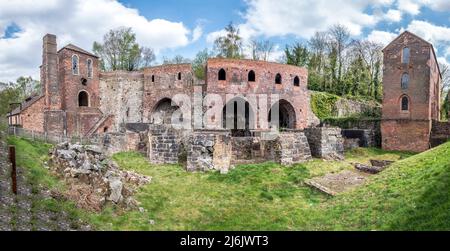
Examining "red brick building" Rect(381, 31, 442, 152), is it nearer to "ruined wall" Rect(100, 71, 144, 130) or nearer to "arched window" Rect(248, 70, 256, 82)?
"arched window" Rect(248, 70, 256, 82)

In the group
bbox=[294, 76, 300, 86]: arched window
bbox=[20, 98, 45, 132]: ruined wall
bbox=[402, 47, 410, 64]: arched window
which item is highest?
bbox=[402, 47, 410, 64]: arched window

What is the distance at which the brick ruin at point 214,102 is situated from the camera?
77.8 ft

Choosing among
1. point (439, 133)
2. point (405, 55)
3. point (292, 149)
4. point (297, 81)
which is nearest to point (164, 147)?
point (292, 149)

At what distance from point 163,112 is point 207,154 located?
17251 mm

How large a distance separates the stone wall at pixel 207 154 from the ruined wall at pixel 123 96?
17.9m

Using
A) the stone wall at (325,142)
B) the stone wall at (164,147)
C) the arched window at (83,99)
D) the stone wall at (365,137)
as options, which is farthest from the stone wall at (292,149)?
the arched window at (83,99)

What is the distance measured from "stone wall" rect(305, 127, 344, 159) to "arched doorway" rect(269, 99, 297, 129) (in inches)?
A: 444

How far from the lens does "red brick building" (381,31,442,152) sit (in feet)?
78.2

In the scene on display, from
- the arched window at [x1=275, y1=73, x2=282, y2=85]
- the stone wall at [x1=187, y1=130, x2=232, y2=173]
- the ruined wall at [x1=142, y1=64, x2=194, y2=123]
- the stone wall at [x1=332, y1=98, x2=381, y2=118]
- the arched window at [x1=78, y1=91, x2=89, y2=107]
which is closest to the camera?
the stone wall at [x1=187, y1=130, x2=232, y2=173]

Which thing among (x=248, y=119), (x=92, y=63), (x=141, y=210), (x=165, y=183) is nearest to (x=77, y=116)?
(x=92, y=63)

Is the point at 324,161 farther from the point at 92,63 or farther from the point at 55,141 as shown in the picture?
the point at 92,63

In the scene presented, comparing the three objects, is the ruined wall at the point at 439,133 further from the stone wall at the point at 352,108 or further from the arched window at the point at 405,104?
the stone wall at the point at 352,108

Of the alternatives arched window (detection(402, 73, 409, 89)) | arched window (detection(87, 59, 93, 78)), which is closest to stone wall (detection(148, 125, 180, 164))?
arched window (detection(87, 59, 93, 78))

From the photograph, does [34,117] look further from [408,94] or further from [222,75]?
[408,94]
